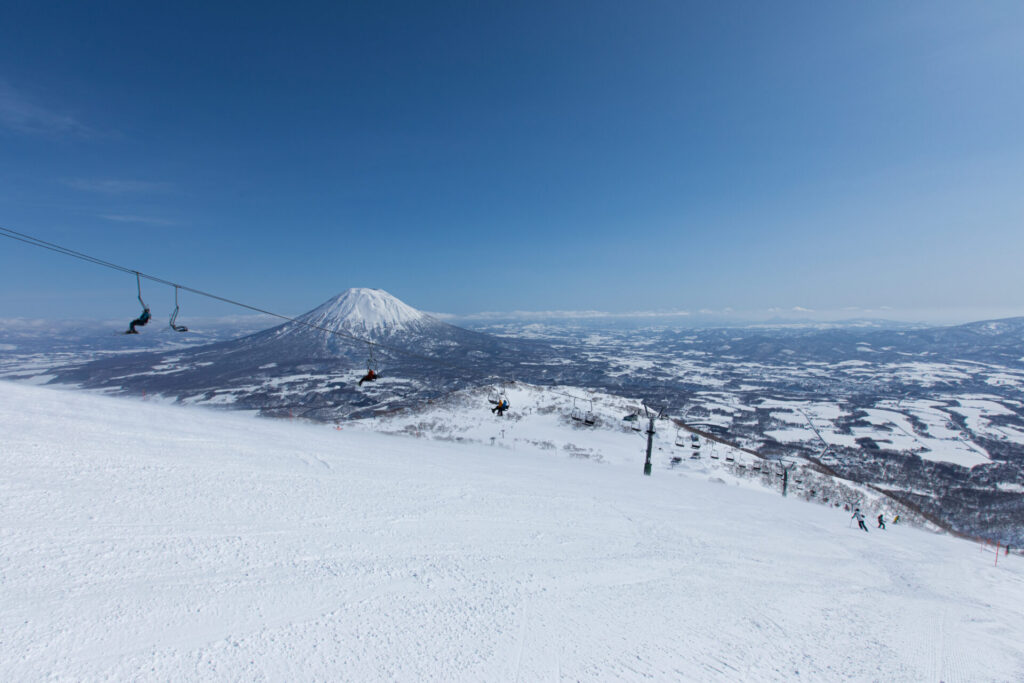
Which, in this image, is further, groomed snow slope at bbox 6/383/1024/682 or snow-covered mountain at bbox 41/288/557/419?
snow-covered mountain at bbox 41/288/557/419

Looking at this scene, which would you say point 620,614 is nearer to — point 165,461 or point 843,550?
point 843,550

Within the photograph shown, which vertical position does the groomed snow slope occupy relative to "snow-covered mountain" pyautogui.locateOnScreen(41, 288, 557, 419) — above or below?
above

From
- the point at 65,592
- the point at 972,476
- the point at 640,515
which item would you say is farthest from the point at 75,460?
the point at 972,476

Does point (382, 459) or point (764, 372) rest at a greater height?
point (382, 459)

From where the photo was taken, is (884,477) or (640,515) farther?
(884,477)

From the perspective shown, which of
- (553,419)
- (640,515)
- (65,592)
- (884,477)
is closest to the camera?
(65,592)

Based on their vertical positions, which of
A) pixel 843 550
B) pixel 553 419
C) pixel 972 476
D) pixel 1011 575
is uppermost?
pixel 843 550

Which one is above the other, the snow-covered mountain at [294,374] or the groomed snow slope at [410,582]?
the groomed snow slope at [410,582]

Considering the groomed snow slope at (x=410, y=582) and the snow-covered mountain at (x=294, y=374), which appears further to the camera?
the snow-covered mountain at (x=294, y=374)
